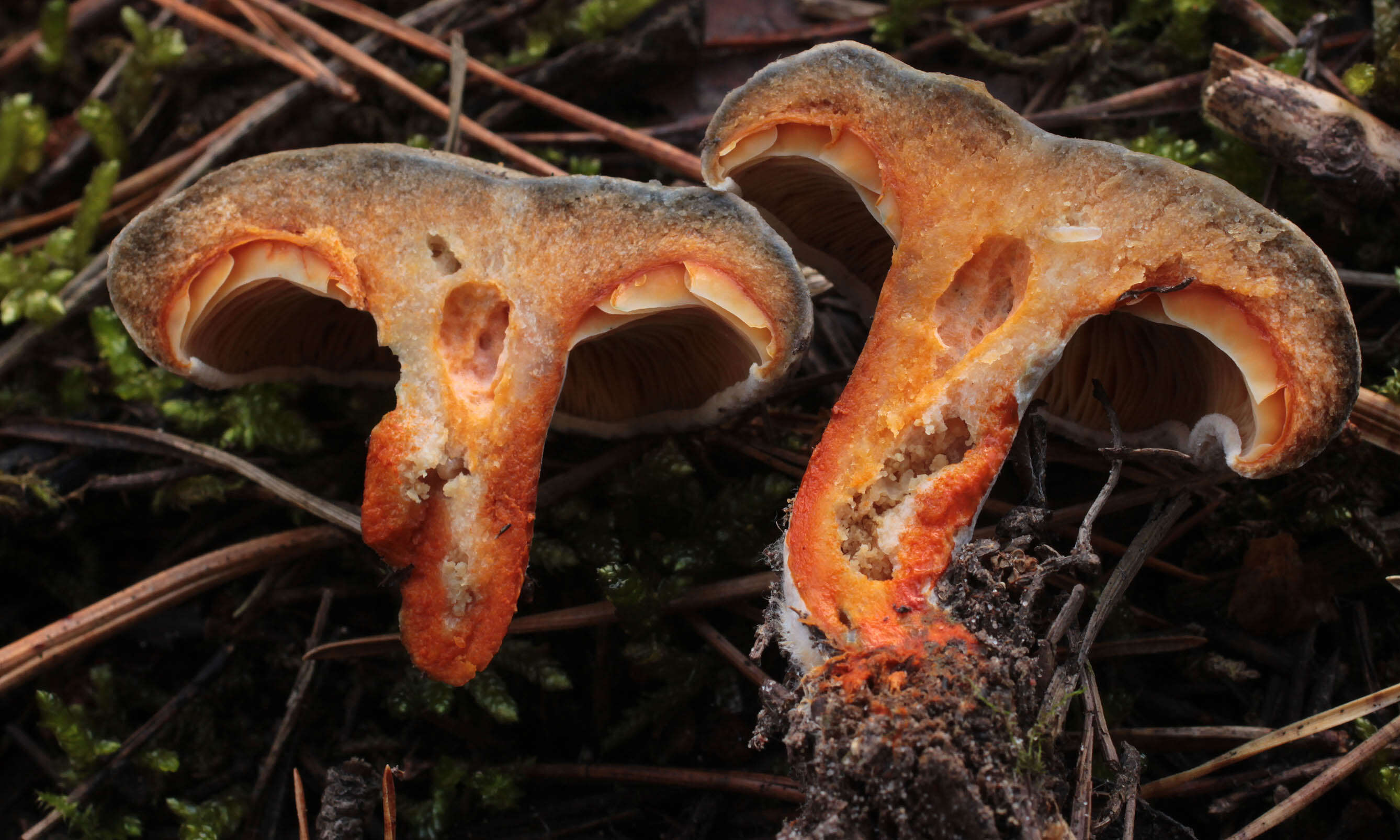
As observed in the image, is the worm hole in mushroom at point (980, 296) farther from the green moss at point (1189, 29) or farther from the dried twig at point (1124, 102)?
the green moss at point (1189, 29)

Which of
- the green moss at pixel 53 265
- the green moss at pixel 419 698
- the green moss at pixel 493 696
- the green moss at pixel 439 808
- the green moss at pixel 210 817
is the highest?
the green moss at pixel 53 265

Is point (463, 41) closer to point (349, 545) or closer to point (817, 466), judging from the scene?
point (349, 545)

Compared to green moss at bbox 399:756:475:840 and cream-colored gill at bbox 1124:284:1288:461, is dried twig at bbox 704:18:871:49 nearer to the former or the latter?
cream-colored gill at bbox 1124:284:1288:461

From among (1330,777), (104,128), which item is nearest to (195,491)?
(104,128)

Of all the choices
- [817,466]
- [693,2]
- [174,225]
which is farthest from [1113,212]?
[174,225]

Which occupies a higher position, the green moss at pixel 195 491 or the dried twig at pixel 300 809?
the green moss at pixel 195 491

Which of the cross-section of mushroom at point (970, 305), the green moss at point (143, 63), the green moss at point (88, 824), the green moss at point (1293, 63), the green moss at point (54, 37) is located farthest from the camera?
the green moss at point (54, 37)

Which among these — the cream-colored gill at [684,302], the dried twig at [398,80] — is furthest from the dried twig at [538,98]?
the cream-colored gill at [684,302]

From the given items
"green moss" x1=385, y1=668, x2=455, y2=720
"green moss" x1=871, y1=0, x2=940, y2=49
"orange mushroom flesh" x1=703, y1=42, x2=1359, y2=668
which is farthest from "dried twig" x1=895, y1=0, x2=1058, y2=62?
"green moss" x1=385, y1=668, x2=455, y2=720
